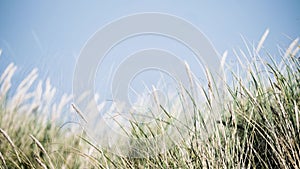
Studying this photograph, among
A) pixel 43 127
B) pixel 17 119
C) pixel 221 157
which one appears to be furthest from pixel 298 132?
pixel 17 119

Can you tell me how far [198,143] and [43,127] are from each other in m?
1.58

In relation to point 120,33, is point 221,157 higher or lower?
lower

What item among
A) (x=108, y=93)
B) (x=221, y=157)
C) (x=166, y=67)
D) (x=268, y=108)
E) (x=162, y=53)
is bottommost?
(x=221, y=157)

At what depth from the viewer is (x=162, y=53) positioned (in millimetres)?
2746

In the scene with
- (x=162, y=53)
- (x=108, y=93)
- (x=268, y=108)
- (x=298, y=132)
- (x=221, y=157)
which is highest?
(x=162, y=53)

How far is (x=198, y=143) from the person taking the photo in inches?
70.7

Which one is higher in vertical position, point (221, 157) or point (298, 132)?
point (298, 132)

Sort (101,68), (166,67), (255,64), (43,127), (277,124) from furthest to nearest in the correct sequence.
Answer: (43,127)
(101,68)
(166,67)
(255,64)
(277,124)

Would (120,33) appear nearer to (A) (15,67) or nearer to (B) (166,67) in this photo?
(B) (166,67)

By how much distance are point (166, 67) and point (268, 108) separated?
2.83 ft

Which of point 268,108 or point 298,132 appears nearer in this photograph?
point 298,132

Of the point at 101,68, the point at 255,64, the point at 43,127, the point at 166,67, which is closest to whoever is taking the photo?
the point at 255,64

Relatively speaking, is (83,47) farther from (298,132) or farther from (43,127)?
(298,132)

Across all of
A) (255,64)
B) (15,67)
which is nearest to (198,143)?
(255,64)
